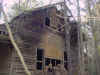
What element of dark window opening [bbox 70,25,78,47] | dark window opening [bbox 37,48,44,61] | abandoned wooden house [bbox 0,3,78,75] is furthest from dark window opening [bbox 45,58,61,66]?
dark window opening [bbox 70,25,78,47]

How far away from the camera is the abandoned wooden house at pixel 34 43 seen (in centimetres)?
1029

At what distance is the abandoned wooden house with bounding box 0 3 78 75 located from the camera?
10294mm

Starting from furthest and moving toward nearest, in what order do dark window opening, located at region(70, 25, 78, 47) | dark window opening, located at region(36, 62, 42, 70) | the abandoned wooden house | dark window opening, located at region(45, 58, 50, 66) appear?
dark window opening, located at region(70, 25, 78, 47)
dark window opening, located at region(45, 58, 50, 66)
dark window opening, located at region(36, 62, 42, 70)
the abandoned wooden house

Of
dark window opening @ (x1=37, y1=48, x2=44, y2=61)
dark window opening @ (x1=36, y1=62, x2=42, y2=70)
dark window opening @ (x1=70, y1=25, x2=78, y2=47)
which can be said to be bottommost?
dark window opening @ (x1=36, y1=62, x2=42, y2=70)

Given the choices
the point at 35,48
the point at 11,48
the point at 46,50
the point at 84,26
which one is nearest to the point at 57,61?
the point at 46,50

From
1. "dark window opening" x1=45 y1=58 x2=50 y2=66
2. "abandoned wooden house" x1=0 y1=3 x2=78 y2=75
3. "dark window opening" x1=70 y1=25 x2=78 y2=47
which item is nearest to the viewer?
"abandoned wooden house" x1=0 y1=3 x2=78 y2=75

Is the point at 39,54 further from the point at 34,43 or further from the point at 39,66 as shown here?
the point at 34,43

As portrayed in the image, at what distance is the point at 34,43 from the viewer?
11430 mm

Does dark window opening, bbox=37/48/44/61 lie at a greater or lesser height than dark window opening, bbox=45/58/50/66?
greater

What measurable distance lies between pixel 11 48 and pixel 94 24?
704cm

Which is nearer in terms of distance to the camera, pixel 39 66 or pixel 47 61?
pixel 39 66

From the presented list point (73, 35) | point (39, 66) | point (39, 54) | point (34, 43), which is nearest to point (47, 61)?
point (39, 66)

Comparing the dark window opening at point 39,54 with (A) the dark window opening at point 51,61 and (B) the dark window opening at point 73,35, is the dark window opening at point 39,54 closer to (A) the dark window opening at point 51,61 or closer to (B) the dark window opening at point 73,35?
(A) the dark window opening at point 51,61

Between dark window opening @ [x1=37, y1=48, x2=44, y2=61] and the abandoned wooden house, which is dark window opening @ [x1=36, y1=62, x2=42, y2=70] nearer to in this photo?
the abandoned wooden house
